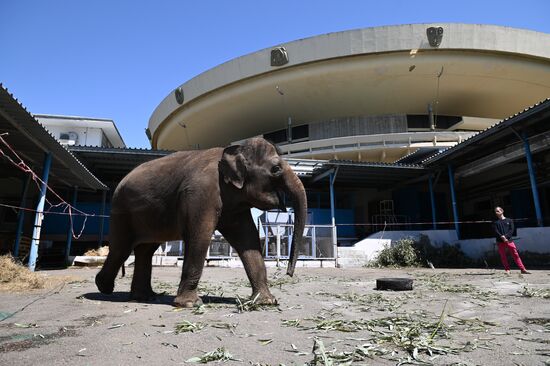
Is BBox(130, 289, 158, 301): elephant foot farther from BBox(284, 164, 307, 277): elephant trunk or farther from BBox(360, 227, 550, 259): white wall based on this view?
BBox(360, 227, 550, 259): white wall

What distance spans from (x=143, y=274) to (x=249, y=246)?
5.88ft

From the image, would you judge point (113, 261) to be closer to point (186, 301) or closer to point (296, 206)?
point (186, 301)

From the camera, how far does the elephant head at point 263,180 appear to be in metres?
4.91

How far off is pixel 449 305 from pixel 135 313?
3.89 m

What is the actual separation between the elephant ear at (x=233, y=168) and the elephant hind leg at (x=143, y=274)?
6.05ft

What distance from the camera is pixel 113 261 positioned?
5707 millimetres

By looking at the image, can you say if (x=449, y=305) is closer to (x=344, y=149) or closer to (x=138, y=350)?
(x=138, y=350)

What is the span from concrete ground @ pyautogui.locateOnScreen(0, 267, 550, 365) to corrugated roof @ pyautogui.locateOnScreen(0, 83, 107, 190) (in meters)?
5.61

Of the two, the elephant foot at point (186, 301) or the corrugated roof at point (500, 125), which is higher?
the corrugated roof at point (500, 125)

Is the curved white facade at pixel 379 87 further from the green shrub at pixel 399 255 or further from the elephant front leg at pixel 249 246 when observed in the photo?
the elephant front leg at pixel 249 246

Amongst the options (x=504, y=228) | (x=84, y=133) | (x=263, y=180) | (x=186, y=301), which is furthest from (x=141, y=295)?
(x=84, y=133)

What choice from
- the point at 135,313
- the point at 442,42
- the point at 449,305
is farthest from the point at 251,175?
the point at 442,42

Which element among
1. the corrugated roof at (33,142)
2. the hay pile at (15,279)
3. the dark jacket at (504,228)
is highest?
the corrugated roof at (33,142)

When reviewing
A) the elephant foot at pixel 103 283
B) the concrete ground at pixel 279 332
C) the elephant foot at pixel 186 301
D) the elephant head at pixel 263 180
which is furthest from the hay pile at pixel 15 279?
the elephant head at pixel 263 180
